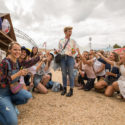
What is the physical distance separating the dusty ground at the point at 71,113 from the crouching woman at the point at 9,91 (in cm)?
34

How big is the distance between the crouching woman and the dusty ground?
34 cm

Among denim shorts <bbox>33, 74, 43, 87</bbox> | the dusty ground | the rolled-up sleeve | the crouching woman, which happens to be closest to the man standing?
the dusty ground

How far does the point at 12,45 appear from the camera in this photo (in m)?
1.90

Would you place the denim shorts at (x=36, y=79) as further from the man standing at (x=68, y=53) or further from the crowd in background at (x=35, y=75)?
the man standing at (x=68, y=53)

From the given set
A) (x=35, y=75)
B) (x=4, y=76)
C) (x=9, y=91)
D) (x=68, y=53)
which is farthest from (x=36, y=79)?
(x=4, y=76)

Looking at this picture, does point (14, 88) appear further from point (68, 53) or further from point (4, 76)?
point (68, 53)

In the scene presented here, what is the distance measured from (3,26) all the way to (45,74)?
2853 mm

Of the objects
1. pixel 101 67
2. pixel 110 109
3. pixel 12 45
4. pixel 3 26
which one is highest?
pixel 3 26

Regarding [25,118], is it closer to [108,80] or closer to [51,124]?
[51,124]

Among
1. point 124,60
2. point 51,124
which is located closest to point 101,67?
point 124,60

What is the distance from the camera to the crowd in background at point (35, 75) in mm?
1699

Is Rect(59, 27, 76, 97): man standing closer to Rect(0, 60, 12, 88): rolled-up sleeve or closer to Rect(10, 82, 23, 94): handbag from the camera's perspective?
Rect(10, 82, 23, 94): handbag

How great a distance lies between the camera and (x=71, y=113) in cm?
→ 219

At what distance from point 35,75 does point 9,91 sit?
175cm
